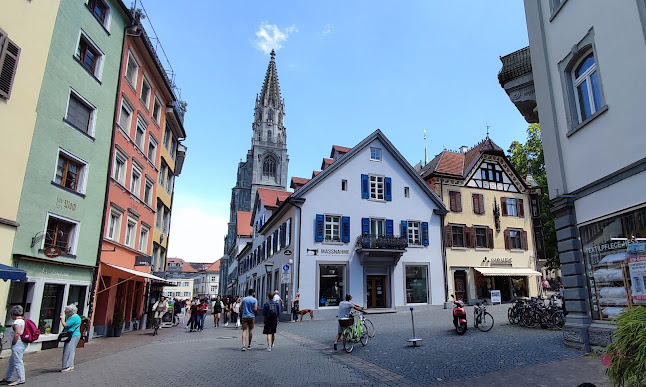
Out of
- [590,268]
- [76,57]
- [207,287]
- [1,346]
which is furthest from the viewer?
[207,287]

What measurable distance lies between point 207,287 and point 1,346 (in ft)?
371

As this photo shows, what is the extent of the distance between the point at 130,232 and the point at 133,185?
8.76ft

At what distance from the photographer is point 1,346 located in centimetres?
1146

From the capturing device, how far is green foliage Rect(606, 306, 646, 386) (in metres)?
3.17

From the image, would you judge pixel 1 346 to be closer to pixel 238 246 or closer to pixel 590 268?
pixel 590 268

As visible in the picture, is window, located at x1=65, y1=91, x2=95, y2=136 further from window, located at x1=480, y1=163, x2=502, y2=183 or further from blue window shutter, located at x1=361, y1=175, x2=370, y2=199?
window, located at x1=480, y1=163, x2=502, y2=183

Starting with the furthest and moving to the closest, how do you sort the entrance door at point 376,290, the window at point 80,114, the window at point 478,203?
the window at point 478,203 → the entrance door at point 376,290 → the window at point 80,114

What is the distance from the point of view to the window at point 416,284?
28478mm

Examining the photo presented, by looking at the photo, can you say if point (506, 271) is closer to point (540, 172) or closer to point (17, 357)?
point (540, 172)

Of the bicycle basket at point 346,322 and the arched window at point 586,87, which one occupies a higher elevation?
the arched window at point 586,87

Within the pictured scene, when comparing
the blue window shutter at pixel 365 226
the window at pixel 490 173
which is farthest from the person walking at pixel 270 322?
the window at pixel 490 173

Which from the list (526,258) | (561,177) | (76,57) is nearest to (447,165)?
(526,258)

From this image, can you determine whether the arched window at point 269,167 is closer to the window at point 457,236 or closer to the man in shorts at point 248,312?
the window at point 457,236

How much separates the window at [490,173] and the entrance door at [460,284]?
28.3 ft
